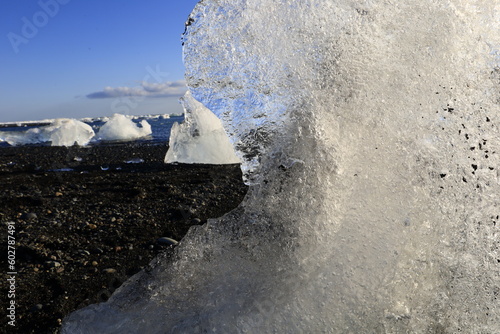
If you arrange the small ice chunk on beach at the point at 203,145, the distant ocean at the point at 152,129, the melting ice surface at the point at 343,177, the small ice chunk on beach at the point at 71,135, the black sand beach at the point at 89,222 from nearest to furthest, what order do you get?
the melting ice surface at the point at 343,177, the black sand beach at the point at 89,222, the small ice chunk on beach at the point at 203,145, the small ice chunk on beach at the point at 71,135, the distant ocean at the point at 152,129

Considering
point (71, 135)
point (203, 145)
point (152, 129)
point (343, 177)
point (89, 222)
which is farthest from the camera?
point (152, 129)

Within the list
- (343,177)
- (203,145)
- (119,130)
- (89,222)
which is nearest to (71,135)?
(119,130)

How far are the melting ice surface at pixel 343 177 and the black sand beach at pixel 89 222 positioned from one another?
0.70 m

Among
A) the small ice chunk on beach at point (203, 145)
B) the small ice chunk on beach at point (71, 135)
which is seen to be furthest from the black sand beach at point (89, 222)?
the small ice chunk on beach at point (71, 135)

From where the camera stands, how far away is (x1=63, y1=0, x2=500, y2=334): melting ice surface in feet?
9.05

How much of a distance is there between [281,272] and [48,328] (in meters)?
1.82

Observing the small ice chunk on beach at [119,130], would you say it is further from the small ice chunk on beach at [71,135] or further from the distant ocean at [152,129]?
the small ice chunk on beach at [71,135]

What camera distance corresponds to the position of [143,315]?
9.42 feet

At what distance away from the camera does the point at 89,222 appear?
554 cm

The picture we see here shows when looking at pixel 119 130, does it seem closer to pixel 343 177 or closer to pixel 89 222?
pixel 89 222

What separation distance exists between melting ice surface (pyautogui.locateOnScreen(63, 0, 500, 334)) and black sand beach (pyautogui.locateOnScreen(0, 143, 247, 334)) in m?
0.70

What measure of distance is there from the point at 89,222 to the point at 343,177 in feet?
12.5

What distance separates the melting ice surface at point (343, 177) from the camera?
2.76 meters

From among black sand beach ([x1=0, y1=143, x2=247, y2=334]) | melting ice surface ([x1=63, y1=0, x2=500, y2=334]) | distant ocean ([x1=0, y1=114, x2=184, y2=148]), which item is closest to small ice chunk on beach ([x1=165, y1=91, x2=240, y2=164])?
black sand beach ([x1=0, y1=143, x2=247, y2=334])
